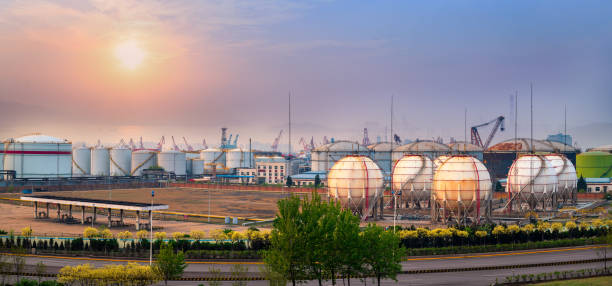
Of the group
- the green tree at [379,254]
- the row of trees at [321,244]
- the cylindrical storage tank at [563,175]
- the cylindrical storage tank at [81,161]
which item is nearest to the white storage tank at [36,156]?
the cylindrical storage tank at [81,161]

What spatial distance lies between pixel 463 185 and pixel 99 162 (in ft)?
493

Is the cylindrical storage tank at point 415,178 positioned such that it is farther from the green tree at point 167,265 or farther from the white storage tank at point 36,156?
the white storage tank at point 36,156

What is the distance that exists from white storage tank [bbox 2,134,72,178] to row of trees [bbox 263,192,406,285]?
13971cm

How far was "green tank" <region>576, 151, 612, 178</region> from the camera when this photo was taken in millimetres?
153625

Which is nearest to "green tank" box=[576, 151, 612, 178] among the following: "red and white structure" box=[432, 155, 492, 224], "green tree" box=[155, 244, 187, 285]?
"red and white structure" box=[432, 155, 492, 224]

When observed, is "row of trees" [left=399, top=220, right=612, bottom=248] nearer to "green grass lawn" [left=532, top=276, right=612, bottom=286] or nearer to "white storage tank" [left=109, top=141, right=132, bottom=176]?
"green grass lawn" [left=532, top=276, right=612, bottom=286]

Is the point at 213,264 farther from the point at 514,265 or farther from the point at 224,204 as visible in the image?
the point at 224,204

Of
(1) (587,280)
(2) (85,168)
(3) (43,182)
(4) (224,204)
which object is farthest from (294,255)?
(2) (85,168)

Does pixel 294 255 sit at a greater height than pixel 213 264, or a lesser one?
greater

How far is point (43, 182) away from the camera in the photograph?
15300 cm

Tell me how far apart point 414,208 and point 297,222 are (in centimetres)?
6458

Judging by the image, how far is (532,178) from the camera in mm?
91062

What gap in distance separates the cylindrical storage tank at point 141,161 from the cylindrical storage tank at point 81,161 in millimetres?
14181

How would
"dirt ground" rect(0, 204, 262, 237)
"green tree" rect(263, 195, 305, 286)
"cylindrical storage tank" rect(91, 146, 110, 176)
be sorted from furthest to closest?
"cylindrical storage tank" rect(91, 146, 110, 176)
"dirt ground" rect(0, 204, 262, 237)
"green tree" rect(263, 195, 305, 286)
